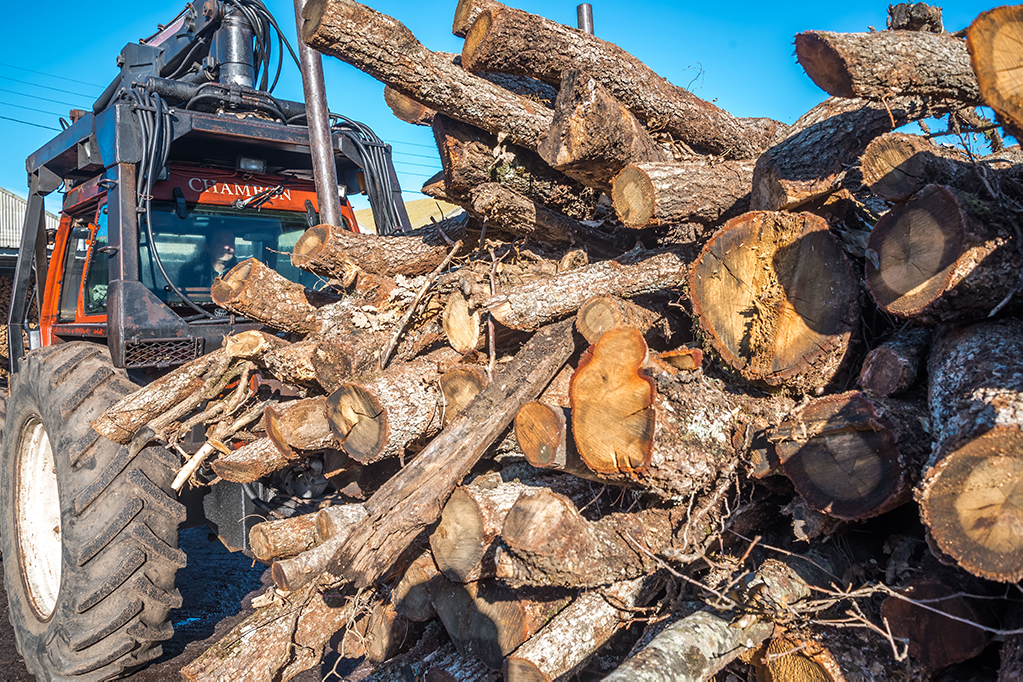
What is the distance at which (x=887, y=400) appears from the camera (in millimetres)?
2066

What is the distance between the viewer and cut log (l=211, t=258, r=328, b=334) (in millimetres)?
3342

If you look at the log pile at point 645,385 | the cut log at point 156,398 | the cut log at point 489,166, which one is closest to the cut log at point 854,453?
the log pile at point 645,385

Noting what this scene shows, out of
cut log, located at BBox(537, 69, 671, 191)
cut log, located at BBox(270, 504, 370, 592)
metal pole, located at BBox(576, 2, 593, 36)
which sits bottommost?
cut log, located at BBox(270, 504, 370, 592)

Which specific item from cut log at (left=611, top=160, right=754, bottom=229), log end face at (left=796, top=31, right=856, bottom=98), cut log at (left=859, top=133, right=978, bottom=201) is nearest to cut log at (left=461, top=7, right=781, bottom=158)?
cut log at (left=611, top=160, right=754, bottom=229)

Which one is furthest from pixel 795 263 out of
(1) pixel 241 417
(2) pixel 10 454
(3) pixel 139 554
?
(2) pixel 10 454

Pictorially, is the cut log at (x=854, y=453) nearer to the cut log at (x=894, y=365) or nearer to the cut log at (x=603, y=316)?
the cut log at (x=894, y=365)

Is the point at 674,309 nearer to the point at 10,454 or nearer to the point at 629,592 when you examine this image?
the point at 629,592

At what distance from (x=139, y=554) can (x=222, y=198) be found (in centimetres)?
226

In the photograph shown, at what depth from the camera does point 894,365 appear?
220cm

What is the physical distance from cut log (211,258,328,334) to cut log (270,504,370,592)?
104 centimetres

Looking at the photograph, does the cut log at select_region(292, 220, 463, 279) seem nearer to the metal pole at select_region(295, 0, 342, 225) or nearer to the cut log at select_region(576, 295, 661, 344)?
the metal pole at select_region(295, 0, 342, 225)

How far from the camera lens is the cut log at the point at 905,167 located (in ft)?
7.49

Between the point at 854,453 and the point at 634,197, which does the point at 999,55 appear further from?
the point at 634,197

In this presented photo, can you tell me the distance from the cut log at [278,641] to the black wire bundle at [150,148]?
179 centimetres
